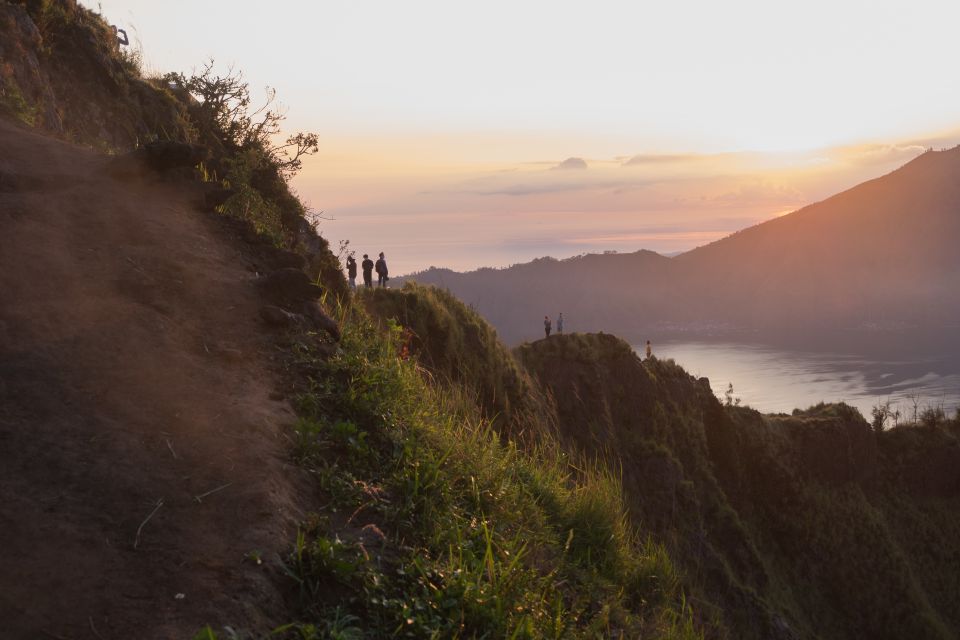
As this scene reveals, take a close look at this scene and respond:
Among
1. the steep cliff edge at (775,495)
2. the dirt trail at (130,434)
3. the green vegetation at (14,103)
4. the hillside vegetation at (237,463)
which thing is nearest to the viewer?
the dirt trail at (130,434)

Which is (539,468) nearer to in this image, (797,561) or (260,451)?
(260,451)

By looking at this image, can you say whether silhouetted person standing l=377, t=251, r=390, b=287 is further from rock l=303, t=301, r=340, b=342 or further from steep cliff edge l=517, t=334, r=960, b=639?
rock l=303, t=301, r=340, b=342

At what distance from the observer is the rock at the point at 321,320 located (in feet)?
23.4

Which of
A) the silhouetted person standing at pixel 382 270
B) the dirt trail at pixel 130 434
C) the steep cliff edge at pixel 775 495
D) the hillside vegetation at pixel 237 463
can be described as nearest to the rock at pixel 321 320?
the hillside vegetation at pixel 237 463

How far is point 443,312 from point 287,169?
5.68 meters

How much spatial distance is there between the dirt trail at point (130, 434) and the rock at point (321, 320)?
0.52 metres

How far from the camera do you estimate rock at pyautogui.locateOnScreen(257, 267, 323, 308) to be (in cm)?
750

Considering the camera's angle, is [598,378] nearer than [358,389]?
No

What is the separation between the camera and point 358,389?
20.1 feet

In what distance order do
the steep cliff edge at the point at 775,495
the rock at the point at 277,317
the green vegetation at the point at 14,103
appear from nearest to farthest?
the rock at the point at 277,317 → the green vegetation at the point at 14,103 → the steep cliff edge at the point at 775,495

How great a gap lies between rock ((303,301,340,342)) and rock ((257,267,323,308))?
0.19 metres

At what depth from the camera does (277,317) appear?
22.6ft

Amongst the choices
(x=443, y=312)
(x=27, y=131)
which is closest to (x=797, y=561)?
(x=443, y=312)

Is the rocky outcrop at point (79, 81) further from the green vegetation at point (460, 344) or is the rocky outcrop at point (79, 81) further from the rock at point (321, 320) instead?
the rock at point (321, 320)
